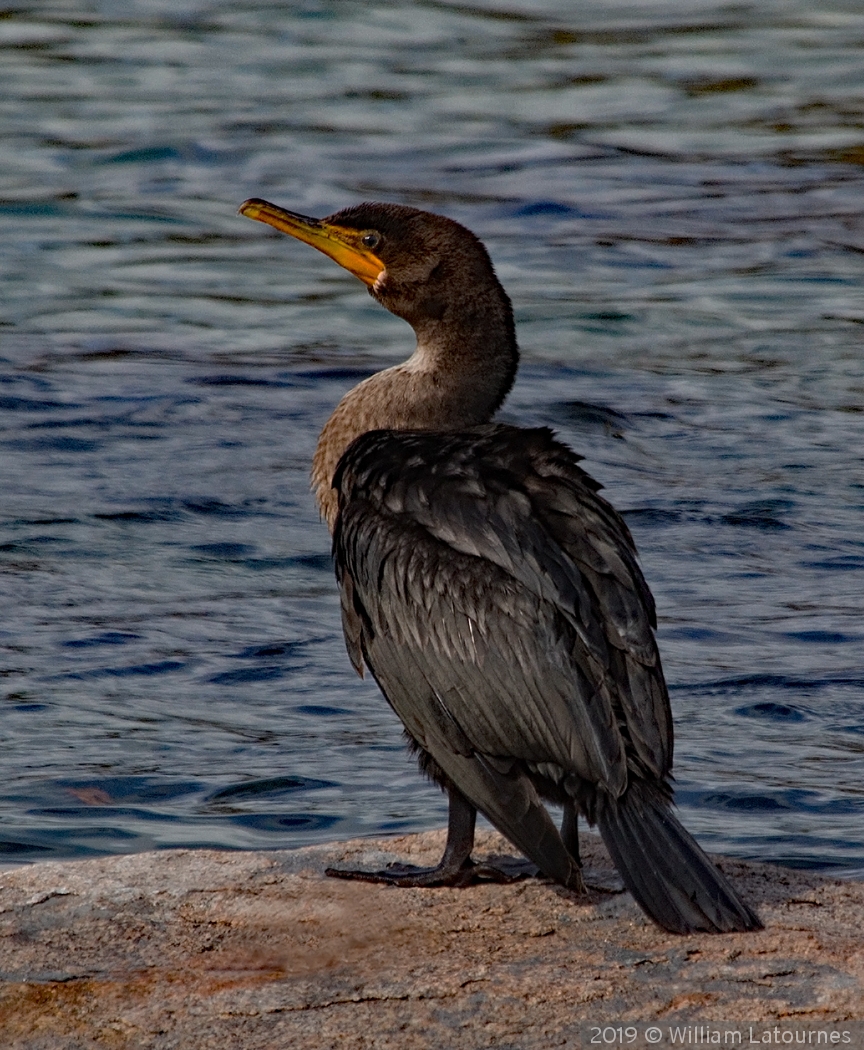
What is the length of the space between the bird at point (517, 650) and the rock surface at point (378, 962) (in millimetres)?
137

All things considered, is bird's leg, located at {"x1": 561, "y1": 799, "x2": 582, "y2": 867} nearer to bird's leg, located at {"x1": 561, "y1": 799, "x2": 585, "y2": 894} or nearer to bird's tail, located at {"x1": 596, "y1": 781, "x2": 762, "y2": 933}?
bird's leg, located at {"x1": 561, "y1": 799, "x2": 585, "y2": 894}

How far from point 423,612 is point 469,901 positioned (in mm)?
690

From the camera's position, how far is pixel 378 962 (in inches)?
171

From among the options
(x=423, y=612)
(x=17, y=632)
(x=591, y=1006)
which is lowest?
(x=17, y=632)

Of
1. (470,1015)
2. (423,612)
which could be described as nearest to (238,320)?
(423,612)

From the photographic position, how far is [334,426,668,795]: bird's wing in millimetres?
4703

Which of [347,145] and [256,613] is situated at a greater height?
[347,145]

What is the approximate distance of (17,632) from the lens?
25.3ft

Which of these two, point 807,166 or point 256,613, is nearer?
point 256,613

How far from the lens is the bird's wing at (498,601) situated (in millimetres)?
4703

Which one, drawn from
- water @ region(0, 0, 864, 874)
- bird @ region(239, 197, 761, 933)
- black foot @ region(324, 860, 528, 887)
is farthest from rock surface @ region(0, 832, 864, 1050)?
water @ region(0, 0, 864, 874)

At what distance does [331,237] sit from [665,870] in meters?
2.59

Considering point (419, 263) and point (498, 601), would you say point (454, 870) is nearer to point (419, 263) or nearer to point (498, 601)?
point (498, 601)

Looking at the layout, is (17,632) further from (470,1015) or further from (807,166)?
(807,166)
